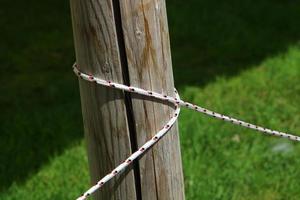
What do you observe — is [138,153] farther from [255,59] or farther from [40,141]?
[255,59]

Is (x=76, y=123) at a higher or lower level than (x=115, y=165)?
lower

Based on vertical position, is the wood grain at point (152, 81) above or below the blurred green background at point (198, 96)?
above

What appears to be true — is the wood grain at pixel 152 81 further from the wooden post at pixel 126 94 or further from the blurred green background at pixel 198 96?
the blurred green background at pixel 198 96

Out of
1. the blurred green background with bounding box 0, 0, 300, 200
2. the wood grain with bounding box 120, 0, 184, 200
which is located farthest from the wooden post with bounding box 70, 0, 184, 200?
the blurred green background with bounding box 0, 0, 300, 200

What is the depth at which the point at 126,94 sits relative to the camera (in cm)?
220

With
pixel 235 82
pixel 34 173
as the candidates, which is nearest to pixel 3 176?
pixel 34 173

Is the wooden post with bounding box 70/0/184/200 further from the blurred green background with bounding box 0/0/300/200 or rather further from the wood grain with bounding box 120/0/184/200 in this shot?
the blurred green background with bounding box 0/0/300/200

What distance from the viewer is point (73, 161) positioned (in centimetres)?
460

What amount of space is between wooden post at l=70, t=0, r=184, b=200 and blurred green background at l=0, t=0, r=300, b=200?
1857 millimetres

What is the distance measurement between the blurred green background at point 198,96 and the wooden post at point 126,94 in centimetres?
186

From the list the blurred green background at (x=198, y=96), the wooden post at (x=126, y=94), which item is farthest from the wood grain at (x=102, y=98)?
the blurred green background at (x=198, y=96)

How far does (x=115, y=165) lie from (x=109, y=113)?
0.18 meters

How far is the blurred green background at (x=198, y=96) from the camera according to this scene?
4359mm

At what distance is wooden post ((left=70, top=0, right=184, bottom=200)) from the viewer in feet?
7.01
